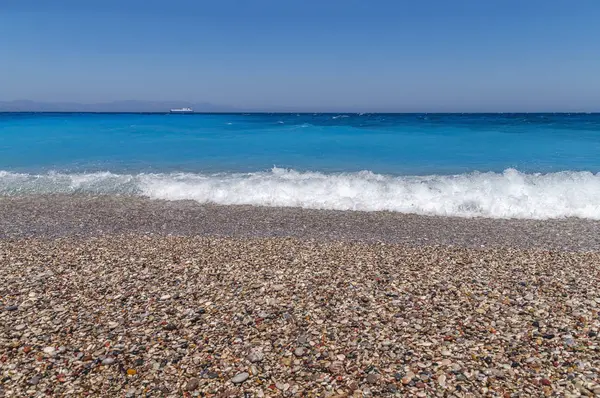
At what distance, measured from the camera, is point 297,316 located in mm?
5719

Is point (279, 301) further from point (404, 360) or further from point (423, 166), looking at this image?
point (423, 166)

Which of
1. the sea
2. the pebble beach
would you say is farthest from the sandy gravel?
the sea

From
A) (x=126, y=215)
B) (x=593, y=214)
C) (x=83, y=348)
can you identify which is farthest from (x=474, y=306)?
(x=126, y=215)

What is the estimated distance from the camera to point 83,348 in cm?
500

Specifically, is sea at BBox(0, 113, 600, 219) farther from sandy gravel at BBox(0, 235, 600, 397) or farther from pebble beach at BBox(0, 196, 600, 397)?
sandy gravel at BBox(0, 235, 600, 397)

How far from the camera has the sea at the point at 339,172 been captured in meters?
14.0

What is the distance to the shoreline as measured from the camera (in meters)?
10.4

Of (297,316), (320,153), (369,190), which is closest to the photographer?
(297,316)

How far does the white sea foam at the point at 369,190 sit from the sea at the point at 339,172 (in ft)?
0.12

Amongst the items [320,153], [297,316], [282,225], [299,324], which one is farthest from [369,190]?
[320,153]

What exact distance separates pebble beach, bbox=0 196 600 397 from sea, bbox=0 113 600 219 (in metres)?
4.05

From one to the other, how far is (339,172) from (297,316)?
15.1 m

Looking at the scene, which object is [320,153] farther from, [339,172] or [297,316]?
[297,316]

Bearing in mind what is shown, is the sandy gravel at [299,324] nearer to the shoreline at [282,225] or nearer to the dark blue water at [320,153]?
the shoreline at [282,225]
